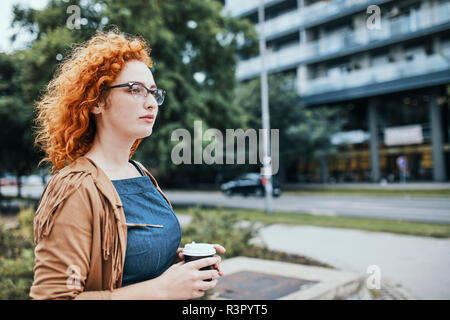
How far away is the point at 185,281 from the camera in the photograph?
52.5 inches

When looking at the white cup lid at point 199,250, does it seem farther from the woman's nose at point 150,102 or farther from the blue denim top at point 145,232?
the woman's nose at point 150,102

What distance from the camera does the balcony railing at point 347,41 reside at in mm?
24562

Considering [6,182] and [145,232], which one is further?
[6,182]

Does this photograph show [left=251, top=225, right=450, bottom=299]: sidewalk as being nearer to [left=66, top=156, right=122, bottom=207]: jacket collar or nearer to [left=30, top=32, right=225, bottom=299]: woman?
[left=30, top=32, right=225, bottom=299]: woman

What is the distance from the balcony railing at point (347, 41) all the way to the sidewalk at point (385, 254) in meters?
18.1

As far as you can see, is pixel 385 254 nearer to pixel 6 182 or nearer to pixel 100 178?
pixel 100 178

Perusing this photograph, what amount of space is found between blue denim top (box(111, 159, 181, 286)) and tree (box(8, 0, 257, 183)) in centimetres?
949

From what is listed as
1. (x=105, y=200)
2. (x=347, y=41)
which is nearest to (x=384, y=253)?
(x=105, y=200)

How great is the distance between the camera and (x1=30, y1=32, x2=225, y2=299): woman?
3.90 feet

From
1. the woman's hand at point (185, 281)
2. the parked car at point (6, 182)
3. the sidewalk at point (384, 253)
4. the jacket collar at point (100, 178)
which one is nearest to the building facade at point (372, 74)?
the sidewalk at point (384, 253)

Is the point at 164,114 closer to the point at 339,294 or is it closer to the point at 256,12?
the point at 339,294

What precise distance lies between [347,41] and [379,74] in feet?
12.9

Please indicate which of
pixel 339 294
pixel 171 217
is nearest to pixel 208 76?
pixel 339 294
